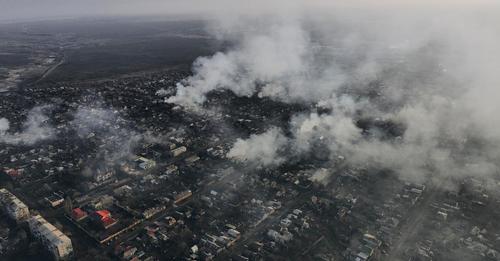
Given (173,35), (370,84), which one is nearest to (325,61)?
(370,84)

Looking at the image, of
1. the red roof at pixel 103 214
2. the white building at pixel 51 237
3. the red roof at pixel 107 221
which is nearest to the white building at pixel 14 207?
the white building at pixel 51 237

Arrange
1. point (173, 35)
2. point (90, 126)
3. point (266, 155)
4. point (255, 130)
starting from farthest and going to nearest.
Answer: point (173, 35)
point (90, 126)
point (255, 130)
point (266, 155)

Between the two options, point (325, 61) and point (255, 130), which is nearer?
point (255, 130)

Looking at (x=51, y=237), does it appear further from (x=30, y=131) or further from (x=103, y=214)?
(x=30, y=131)

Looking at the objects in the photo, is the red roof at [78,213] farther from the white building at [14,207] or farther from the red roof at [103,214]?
the white building at [14,207]

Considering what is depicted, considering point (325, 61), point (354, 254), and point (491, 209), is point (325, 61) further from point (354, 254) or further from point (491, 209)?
point (354, 254)

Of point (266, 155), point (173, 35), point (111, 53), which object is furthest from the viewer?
point (173, 35)
